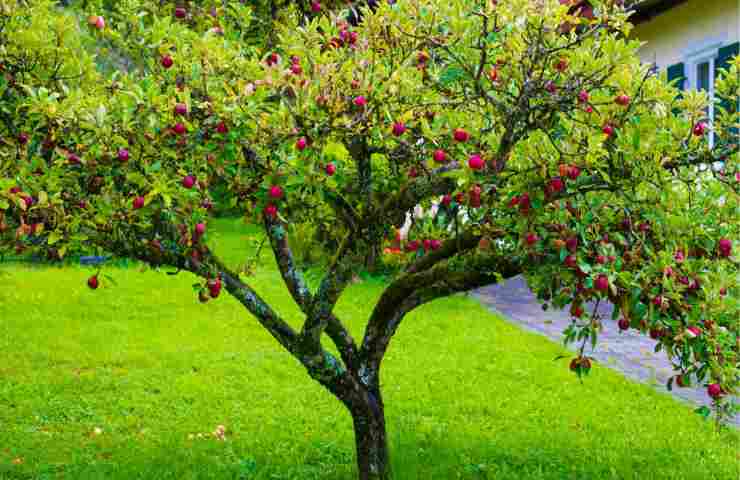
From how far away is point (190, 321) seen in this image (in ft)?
29.1

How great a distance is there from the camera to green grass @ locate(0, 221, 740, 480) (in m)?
5.09

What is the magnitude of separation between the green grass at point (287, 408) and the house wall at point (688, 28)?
13.2 ft

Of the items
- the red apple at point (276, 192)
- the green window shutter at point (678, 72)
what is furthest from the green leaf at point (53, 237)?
the green window shutter at point (678, 72)

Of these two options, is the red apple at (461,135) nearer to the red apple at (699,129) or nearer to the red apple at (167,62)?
the red apple at (699,129)

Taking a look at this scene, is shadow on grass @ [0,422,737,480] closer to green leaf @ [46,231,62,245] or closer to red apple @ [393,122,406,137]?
green leaf @ [46,231,62,245]

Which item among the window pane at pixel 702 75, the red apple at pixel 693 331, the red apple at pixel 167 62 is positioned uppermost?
the window pane at pixel 702 75

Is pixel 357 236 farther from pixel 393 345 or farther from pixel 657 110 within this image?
pixel 393 345

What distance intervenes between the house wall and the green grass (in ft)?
13.2

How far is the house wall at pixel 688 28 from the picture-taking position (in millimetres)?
8758

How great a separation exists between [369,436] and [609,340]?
4.75 meters

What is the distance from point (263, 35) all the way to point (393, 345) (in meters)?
3.69

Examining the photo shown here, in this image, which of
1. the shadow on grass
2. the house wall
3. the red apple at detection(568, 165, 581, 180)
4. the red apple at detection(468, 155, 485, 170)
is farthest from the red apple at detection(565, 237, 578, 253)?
the house wall

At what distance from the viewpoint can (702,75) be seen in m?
9.63

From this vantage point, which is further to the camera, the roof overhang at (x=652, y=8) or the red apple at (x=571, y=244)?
the roof overhang at (x=652, y=8)
